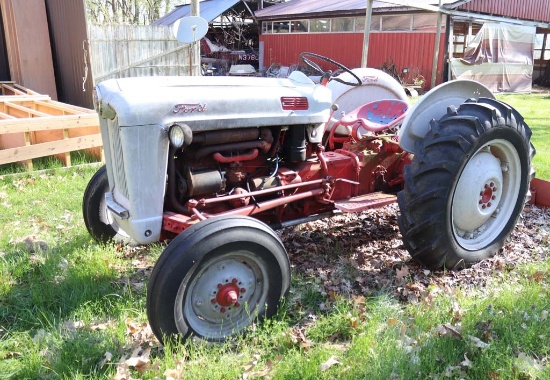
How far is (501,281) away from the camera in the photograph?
343 centimetres

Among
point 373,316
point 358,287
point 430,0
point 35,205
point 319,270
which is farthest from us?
point 430,0

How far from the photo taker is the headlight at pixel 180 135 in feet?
8.93

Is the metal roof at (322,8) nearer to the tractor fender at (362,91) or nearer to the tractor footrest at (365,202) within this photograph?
the tractor fender at (362,91)

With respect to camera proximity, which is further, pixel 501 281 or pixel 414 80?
pixel 414 80

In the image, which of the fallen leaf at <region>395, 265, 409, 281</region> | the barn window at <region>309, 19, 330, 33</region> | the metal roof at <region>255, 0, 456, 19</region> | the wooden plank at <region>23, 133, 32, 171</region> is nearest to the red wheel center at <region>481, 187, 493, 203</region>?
the fallen leaf at <region>395, 265, 409, 281</region>

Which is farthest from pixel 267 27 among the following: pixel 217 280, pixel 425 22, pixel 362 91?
pixel 217 280

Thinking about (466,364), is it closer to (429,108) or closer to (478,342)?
(478,342)

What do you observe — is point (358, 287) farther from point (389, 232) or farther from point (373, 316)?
point (389, 232)

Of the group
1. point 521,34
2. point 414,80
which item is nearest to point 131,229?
point 414,80

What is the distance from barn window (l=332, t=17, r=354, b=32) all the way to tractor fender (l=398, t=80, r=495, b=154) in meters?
16.8

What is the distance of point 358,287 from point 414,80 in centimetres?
1466

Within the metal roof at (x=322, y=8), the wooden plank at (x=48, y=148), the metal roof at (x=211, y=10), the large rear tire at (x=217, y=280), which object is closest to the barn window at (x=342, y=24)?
the metal roof at (x=322, y=8)

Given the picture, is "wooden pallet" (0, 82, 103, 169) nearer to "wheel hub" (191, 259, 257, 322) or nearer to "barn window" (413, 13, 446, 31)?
"wheel hub" (191, 259, 257, 322)

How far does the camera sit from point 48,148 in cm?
598
